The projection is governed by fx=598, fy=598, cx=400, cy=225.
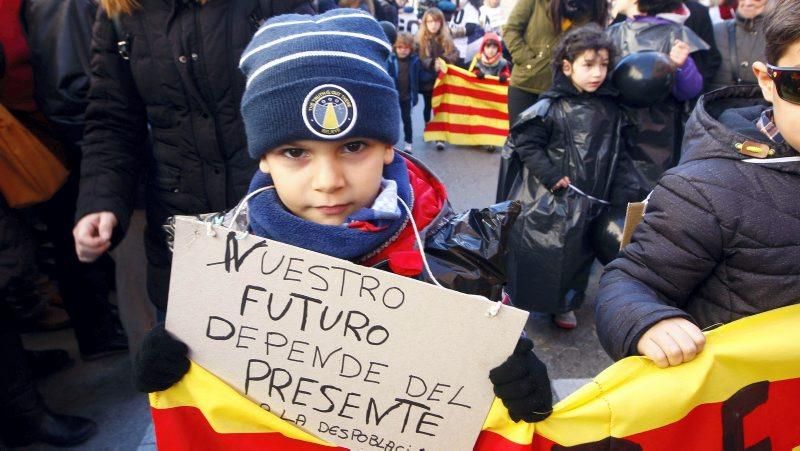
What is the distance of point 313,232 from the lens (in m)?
1.29

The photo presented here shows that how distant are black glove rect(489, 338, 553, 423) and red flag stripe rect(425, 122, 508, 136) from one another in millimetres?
6514

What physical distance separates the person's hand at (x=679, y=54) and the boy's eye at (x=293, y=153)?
2.89 metres

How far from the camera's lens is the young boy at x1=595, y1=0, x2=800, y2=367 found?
1.27 m

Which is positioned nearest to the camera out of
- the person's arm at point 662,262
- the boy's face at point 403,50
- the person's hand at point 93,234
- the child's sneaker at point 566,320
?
the person's arm at point 662,262

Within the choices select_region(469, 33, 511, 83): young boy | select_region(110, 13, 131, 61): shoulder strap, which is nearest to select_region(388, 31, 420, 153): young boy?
select_region(469, 33, 511, 83): young boy

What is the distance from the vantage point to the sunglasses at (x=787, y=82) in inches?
48.3

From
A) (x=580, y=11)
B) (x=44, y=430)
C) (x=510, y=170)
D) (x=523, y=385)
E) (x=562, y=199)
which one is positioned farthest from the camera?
(x=580, y=11)

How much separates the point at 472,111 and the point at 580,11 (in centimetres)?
341

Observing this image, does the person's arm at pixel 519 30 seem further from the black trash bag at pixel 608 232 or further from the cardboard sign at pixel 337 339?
the cardboard sign at pixel 337 339

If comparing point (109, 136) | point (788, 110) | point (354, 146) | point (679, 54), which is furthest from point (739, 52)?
point (109, 136)

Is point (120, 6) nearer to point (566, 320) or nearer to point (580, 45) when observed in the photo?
point (580, 45)

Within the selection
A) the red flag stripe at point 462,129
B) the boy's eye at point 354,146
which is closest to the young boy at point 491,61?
the red flag stripe at point 462,129

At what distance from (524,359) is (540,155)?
2.21 metres

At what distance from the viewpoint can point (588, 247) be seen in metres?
3.26
